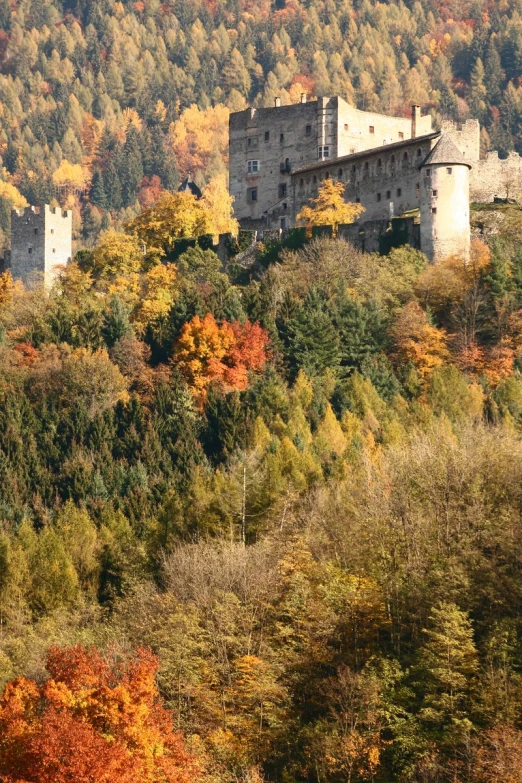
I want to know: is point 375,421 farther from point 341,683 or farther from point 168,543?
point 341,683

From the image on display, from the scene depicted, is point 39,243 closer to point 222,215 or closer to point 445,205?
point 222,215

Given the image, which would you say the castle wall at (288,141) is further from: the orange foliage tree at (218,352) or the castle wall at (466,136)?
the orange foliage tree at (218,352)

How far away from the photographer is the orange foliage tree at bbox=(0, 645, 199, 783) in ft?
140

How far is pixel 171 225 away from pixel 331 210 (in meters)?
9.33

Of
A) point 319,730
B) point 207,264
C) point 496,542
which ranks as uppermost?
point 207,264

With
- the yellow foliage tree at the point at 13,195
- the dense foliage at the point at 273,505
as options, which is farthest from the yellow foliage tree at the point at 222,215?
the yellow foliage tree at the point at 13,195

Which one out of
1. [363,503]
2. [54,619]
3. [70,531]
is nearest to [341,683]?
[363,503]

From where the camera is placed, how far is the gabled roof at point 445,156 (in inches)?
3132

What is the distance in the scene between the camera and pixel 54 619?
54875mm

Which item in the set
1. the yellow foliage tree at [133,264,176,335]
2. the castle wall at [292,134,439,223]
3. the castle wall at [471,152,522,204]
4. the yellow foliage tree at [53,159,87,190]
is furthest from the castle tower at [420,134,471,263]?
the yellow foliage tree at [53,159,87,190]

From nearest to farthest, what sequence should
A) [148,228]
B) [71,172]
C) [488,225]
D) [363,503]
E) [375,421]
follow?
[363,503] < [375,421] < [488,225] < [148,228] < [71,172]

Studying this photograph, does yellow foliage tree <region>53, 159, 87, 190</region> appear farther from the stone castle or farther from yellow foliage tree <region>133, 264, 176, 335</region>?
yellow foliage tree <region>133, 264, 176, 335</region>

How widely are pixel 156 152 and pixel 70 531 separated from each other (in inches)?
5485

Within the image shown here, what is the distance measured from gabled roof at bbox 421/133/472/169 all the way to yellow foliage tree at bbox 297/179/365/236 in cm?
579
